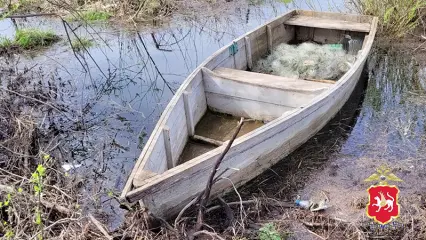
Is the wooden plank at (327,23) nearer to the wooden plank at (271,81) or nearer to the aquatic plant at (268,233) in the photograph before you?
the wooden plank at (271,81)

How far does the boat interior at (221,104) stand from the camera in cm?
396

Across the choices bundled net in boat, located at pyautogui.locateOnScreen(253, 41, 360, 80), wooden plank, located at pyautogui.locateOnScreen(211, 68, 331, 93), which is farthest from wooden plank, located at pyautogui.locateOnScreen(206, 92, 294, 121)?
bundled net in boat, located at pyautogui.locateOnScreen(253, 41, 360, 80)

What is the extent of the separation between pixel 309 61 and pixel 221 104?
1.60m

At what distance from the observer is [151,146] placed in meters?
3.49

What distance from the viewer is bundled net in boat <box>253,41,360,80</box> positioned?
5.75 metres

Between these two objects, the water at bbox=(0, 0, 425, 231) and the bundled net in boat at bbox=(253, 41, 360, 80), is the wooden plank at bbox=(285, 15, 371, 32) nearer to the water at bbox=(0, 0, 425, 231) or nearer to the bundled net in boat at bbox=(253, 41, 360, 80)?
the bundled net in boat at bbox=(253, 41, 360, 80)

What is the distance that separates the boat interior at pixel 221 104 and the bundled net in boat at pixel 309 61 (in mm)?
373

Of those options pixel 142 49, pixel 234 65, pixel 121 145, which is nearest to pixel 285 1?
pixel 142 49

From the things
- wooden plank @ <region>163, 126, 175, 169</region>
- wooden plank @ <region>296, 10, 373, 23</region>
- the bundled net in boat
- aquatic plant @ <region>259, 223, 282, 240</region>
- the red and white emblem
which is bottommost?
A: aquatic plant @ <region>259, 223, 282, 240</region>

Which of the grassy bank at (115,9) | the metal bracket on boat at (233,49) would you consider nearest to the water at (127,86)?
the grassy bank at (115,9)

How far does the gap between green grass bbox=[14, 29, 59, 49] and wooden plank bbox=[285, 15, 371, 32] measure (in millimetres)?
4292

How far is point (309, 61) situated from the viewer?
589 centimetres

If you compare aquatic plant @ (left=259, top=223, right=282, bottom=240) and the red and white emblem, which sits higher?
the red and white emblem

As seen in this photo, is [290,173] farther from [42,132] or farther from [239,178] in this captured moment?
[42,132]
